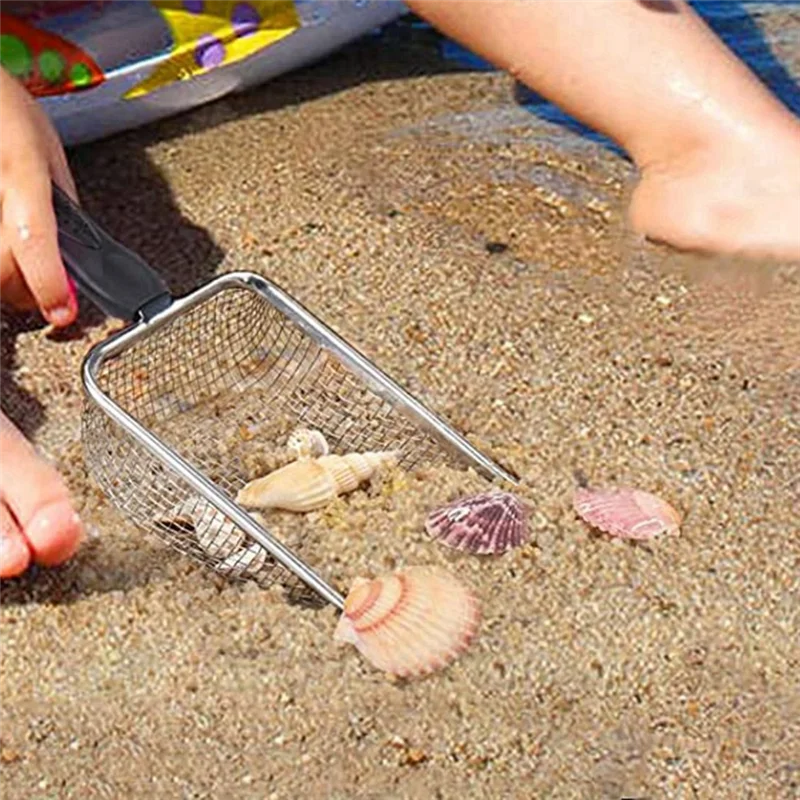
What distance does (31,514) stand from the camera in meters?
2.05

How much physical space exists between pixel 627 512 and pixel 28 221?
846 millimetres

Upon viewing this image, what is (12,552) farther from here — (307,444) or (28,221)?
(28,221)

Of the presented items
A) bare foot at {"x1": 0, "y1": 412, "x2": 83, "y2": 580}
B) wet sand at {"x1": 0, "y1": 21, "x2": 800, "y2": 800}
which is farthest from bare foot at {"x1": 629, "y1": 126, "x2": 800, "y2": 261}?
bare foot at {"x1": 0, "y1": 412, "x2": 83, "y2": 580}

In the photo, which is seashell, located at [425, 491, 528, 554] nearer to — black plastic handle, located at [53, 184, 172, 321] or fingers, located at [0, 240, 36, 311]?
black plastic handle, located at [53, 184, 172, 321]

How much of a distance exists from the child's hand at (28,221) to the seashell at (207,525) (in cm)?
42

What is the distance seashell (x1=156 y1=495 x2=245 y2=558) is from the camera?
6.85 ft

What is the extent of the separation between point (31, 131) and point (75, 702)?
89cm

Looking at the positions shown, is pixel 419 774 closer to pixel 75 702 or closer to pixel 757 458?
pixel 75 702

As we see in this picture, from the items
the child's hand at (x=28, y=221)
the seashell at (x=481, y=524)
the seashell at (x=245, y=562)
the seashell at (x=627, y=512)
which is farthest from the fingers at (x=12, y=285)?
the seashell at (x=627, y=512)

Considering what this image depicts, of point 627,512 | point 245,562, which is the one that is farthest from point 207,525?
point 627,512

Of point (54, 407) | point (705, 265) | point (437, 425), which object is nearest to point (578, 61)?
point (705, 265)

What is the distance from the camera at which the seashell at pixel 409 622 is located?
194cm

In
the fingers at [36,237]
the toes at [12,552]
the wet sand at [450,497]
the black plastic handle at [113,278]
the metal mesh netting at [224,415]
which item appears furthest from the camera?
the fingers at [36,237]

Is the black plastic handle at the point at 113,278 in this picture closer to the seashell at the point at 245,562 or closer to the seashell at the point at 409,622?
the seashell at the point at 245,562
